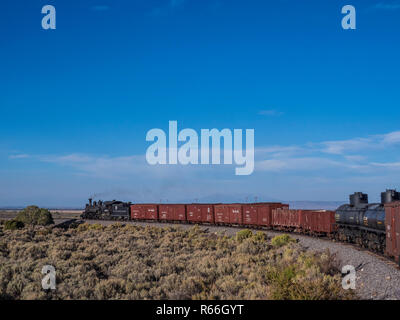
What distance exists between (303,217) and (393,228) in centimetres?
1596

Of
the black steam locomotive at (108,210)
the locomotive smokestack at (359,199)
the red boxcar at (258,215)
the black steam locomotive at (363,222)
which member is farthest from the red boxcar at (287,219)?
the black steam locomotive at (108,210)

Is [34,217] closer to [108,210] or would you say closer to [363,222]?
[108,210]

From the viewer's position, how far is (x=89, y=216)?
6253 centimetres

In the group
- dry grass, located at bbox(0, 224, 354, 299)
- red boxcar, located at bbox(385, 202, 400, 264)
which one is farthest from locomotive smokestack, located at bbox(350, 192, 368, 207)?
red boxcar, located at bbox(385, 202, 400, 264)

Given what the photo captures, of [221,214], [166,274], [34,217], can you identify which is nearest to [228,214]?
[221,214]

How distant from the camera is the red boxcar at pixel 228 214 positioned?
40844 millimetres

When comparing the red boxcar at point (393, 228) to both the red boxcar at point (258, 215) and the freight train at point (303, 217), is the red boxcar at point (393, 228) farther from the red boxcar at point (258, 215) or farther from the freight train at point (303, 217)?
the red boxcar at point (258, 215)

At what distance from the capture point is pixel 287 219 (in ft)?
115

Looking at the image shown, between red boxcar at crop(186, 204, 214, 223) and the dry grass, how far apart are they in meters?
17.9

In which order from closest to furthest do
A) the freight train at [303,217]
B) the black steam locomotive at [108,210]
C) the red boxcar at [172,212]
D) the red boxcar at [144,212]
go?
the freight train at [303,217], the red boxcar at [172,212], the red boxcar at [144,212], the black steam locomotive at [108,210]

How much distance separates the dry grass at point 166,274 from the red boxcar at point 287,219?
7.13m

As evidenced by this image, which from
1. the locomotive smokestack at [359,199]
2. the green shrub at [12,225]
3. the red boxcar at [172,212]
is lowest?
the green shrub at [12,225]

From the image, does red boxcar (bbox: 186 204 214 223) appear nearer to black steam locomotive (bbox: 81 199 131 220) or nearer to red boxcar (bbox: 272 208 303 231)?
red boxcar (bbox: 272 208 303 231)

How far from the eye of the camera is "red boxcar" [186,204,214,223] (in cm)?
4484
